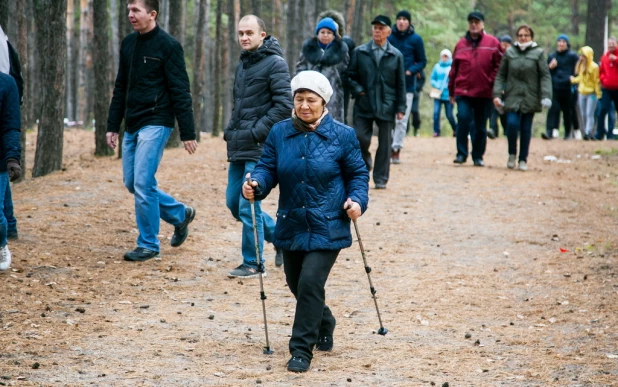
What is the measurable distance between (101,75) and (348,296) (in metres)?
11.1

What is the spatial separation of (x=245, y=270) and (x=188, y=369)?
→ 9.68 ft

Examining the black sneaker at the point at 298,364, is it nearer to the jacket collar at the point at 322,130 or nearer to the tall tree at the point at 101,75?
the jacket collar at the point at 322,130

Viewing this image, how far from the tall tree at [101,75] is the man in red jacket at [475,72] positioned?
6.51 m

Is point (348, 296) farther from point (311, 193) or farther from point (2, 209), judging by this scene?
point (2, 209)

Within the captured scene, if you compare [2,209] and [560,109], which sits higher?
[560,109]

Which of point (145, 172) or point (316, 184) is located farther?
point (145, 172)

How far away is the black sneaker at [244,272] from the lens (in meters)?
8.72

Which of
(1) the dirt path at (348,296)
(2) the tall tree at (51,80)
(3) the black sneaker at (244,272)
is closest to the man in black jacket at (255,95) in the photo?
(3) the black sneaker at (244,272)

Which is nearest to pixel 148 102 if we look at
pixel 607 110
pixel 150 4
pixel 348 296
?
pixel 150 4

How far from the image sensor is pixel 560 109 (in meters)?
24.3

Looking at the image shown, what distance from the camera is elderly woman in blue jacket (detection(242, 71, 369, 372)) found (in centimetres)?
593

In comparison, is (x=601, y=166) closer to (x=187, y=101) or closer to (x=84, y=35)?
(x=187, y=101)

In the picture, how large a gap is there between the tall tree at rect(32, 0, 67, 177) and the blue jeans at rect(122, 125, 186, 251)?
5.99 metres

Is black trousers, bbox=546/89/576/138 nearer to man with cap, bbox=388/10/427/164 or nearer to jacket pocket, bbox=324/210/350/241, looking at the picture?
man with cap, bbox=388/10/427/164
